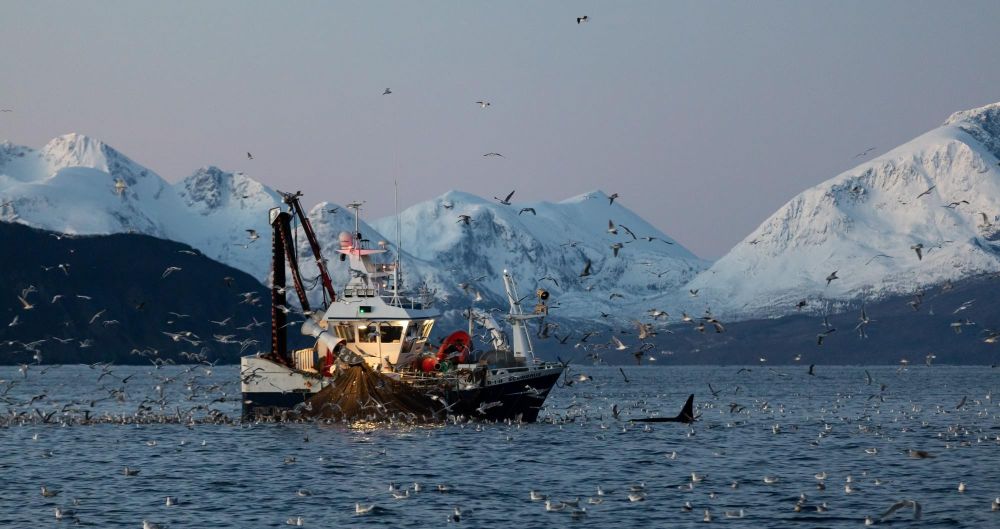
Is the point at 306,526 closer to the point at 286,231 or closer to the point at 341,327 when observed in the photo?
the point at 341,327

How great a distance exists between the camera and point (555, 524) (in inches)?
1934

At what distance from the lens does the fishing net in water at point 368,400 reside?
284 ft

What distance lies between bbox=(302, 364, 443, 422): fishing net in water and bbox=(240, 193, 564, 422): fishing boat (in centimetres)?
8

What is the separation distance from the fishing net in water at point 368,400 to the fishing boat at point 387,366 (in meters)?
0.08

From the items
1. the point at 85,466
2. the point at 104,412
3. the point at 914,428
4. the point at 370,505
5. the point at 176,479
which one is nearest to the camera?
the point at 370,505

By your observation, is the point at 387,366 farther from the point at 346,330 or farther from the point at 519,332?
the point at 519,332

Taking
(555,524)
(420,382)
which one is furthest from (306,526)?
(420,382)

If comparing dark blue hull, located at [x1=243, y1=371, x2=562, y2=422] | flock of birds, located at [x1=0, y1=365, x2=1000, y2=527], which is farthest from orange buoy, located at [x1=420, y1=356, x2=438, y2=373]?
flock of birds, located at [x1=0, y1=365, x2=1000, y2=527]

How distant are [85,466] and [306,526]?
24.3 metres

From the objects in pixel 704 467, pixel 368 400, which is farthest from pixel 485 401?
pixel 704 467

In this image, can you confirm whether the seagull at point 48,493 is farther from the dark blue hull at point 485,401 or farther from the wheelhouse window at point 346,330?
the wheelhouse window at point 346,330

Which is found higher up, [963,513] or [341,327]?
[341,327]

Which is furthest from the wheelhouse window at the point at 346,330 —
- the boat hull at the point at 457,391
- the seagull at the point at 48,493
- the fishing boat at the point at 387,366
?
the seagull at the point at 48,493

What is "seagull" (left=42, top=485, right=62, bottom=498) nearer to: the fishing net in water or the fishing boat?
the fishing net in water
